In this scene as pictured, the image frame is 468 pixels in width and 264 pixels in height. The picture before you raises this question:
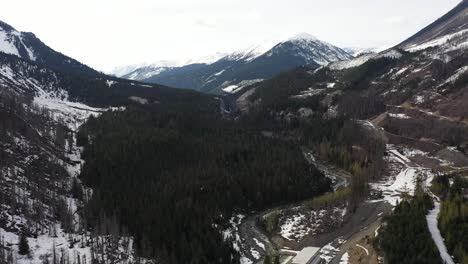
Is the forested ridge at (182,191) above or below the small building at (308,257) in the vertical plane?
above

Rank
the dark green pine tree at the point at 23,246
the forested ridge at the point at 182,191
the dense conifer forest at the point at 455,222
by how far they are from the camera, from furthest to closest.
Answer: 1. the forested ridge at the point at 182,191
2. the dark green pine tree at the point at 23,246
3. the dense conifer forest at the point at 455,222

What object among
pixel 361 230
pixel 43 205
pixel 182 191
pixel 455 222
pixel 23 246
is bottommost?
pixel 361 230

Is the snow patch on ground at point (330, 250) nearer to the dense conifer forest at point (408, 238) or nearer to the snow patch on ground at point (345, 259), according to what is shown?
the snow patch on ground at point (345, 259)

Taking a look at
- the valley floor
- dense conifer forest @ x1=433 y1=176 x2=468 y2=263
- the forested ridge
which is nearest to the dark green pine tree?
the forested ridge

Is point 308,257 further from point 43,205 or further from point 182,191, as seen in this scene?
point 43,205

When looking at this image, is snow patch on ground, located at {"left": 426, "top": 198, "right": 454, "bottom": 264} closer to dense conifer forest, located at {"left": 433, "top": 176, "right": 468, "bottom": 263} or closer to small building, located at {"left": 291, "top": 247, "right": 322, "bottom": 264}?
dense conifer forest, located at {"left": 433, "top": 176, "right": 468, "bottom": 263}

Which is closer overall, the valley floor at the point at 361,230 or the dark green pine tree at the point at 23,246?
the dark green pine tree at the point at 23,246

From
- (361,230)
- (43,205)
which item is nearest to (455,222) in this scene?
(361,230)

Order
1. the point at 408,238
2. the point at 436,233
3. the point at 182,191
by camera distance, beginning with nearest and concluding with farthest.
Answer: the point at 408,238 → the point at 436,233 → the point at 182,191

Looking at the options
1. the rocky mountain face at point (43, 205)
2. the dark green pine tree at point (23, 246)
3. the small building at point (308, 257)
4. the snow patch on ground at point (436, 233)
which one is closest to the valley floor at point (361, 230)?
the snow patch on ground at point (436, 233)
